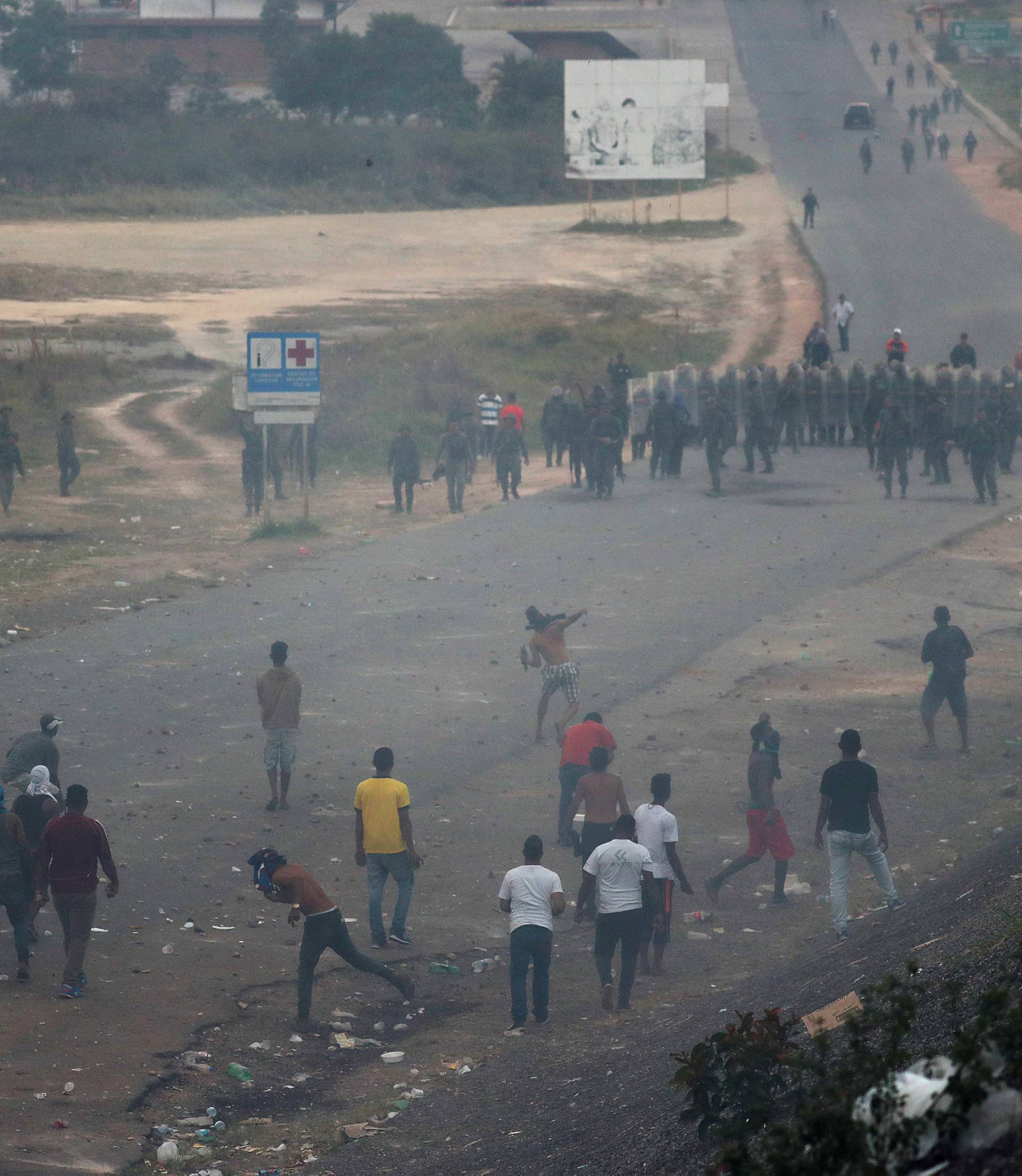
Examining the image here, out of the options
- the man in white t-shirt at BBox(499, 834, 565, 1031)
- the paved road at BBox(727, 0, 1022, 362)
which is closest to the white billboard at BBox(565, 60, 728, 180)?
the paved road at BBox(727, 0, 1022, 362)

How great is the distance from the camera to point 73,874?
29.5 feet

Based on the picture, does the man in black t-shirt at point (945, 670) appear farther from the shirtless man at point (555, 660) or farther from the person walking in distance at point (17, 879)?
Answer: the person walking in distance at point (17, 879)

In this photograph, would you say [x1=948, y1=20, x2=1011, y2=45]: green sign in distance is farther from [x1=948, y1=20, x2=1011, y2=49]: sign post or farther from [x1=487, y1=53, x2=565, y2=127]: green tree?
[x1=487, y1=53, x2=565, y2=127]: green tree

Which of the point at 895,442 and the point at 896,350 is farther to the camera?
the point at 896,350

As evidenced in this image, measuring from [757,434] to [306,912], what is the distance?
18402 millimetres

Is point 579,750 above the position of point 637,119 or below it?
below

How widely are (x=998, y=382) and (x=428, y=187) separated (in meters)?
44.7

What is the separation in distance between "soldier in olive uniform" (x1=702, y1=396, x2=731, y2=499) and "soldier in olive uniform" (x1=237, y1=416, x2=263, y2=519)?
6934 millimetres

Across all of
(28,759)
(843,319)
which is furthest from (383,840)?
(843,319)

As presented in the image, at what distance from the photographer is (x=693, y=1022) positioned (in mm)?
8656

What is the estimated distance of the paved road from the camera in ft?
139

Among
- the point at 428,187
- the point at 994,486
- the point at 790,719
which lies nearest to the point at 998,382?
the point at 994,486

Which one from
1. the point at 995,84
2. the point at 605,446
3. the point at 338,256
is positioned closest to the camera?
the point at 605,446

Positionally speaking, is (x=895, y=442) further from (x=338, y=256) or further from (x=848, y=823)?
(x=338, y=256)
